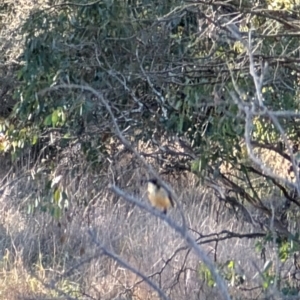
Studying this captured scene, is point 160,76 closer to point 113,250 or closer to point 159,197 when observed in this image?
point 159,197

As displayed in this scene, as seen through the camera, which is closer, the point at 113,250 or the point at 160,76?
the point at 160,76

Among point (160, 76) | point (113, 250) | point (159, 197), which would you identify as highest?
point (160, 76)

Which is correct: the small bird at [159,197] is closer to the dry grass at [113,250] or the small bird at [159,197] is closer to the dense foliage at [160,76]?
the dense foliage at [160,76]

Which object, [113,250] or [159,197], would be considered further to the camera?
[113,250]

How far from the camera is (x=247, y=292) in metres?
5.29

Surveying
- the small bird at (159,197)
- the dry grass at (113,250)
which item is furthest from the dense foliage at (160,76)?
the dry grass at (113,250)

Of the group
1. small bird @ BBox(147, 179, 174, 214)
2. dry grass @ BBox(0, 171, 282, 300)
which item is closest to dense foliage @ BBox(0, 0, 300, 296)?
small bird @ BBox(147, 179, 174, 214)

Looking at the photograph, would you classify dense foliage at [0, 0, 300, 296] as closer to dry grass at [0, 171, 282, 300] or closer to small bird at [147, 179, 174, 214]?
small bird at [147, 179, 174, 214]

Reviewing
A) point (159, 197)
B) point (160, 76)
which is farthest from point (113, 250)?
point (160, 76)

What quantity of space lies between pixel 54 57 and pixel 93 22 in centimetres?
27

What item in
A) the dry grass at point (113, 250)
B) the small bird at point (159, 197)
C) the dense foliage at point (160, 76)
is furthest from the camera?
the dry grass at point (113, 250)

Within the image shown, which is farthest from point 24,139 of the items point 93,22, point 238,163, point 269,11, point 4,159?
point 4,159

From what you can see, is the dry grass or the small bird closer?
the small bird

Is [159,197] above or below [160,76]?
below
